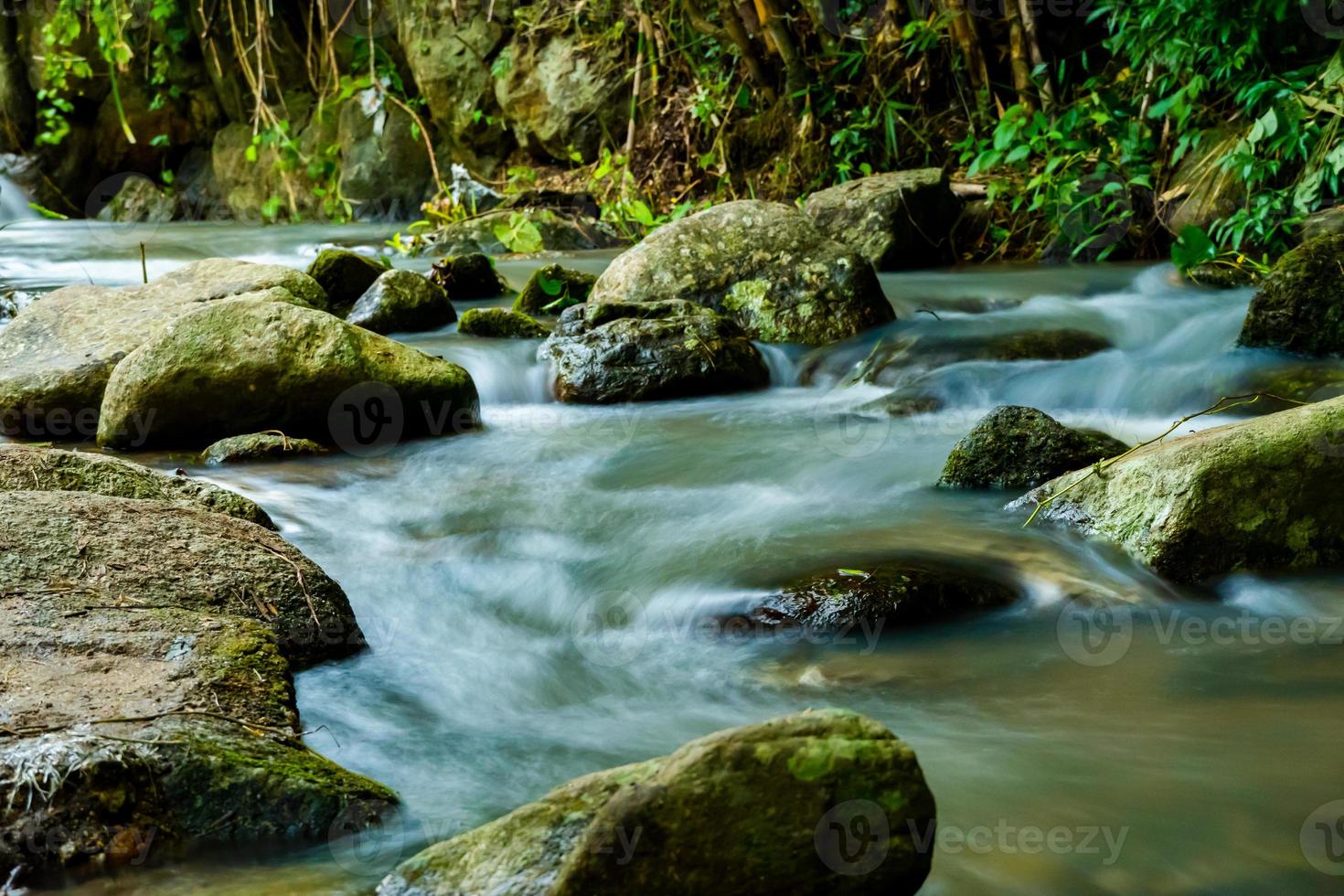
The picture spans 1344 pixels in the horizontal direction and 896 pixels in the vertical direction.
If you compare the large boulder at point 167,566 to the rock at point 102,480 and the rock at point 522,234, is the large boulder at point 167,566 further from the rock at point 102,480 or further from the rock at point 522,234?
the rock at point 522,234

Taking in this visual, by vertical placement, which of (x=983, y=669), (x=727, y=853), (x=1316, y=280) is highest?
(x=1316, y=280)

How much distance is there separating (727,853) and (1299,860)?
99 centimetres

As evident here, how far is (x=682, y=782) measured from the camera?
5.00 ft

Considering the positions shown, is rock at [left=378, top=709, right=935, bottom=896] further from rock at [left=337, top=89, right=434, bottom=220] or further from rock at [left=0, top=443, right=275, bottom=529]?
rock at [left=337, top=89, right=434, bottom=220]

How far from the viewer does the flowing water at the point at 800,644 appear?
2.04 meters

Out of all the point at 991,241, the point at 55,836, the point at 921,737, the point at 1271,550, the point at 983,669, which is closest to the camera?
the point at 55,836

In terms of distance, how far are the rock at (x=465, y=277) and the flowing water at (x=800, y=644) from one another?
6.20ft

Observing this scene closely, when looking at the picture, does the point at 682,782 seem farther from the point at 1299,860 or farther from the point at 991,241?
the point at 991,241

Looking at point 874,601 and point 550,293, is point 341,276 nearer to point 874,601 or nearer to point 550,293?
point 550,293

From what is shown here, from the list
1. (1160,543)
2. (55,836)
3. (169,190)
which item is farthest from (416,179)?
(55,836)

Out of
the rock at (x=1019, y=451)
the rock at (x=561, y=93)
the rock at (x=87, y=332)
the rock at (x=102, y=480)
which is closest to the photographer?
the rock at (x=102, y=480)

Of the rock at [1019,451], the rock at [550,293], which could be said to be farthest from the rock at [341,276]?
the rock at [1019,451]

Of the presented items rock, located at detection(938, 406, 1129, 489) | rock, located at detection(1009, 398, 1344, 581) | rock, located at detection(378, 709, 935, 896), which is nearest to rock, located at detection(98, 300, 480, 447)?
rock, located at detection(938, 406, 1129, 489)

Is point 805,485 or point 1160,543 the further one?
point 805,485
